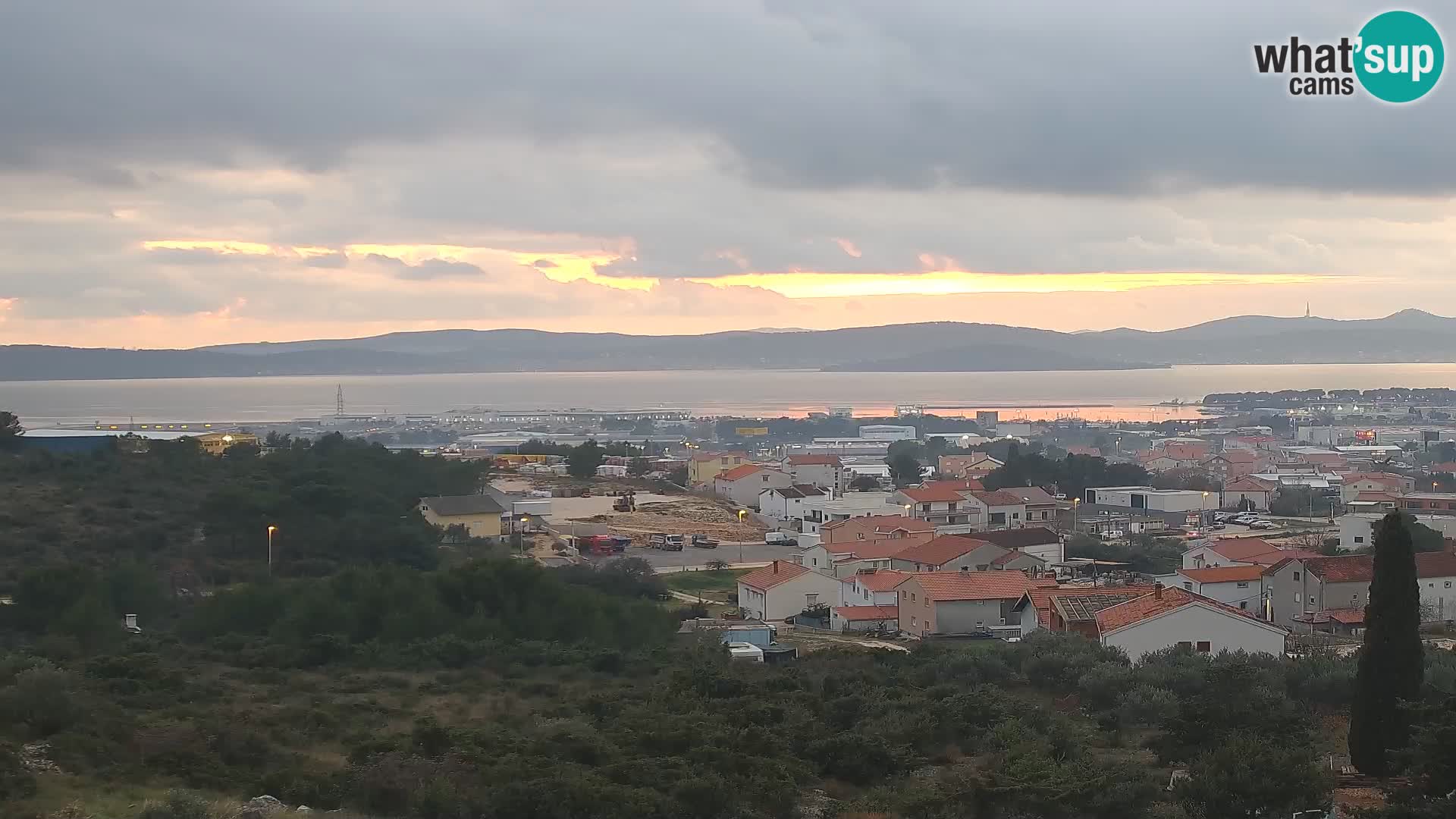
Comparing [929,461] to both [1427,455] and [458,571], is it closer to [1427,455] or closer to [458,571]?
[1427,455]

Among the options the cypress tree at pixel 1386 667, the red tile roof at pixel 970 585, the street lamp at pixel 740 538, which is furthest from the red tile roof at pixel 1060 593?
the street lamp at pixel 740 538

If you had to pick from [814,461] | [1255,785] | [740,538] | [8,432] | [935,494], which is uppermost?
[8,432]

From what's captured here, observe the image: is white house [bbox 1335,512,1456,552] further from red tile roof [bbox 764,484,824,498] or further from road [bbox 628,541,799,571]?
red tile roof [bbox 764,484,824,498]

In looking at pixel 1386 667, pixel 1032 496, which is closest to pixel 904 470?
pixel 1032 496

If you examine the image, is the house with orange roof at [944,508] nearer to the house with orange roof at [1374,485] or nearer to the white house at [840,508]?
the white house at [840,508]

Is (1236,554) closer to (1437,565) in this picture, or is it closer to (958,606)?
(1437,565)

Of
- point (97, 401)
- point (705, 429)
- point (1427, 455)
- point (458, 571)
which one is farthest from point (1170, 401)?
point (458, 571)
